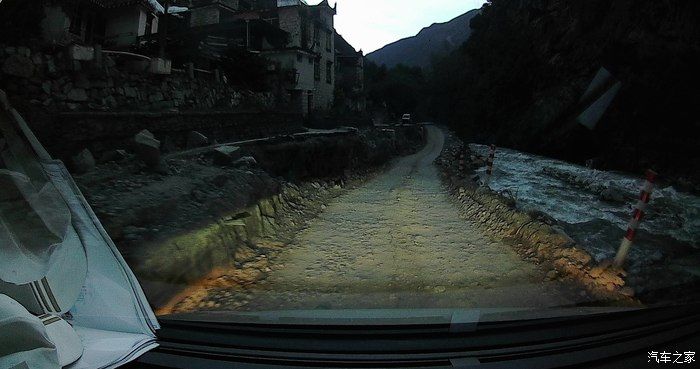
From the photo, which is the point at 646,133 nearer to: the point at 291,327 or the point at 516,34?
the point at 516,34

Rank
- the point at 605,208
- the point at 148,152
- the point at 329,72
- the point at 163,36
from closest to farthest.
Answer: the point at 148,152 → the point at 605,208 → the point at 163,36 → the point at 329,72

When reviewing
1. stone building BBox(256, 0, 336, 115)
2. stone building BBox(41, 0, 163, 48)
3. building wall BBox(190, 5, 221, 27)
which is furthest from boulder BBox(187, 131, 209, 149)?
stone building BBox(256, 0, 336, 115)

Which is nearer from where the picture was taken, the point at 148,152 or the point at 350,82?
the point at 148,152

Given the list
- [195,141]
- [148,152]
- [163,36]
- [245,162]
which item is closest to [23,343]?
[148,152]

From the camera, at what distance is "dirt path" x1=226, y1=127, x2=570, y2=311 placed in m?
2.65

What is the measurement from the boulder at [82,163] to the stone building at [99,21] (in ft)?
10.6

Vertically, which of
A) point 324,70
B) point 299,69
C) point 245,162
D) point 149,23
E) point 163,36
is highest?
point 324,70

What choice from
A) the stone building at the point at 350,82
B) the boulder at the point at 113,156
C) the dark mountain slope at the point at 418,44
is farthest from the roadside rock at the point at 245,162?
the dark mountain slope at the point at 418,44

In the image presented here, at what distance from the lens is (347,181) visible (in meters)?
9.53

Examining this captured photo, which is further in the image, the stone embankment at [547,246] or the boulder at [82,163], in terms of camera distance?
the boulder at [82,163]

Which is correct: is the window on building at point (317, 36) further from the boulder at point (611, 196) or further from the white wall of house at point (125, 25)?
the boulder at point (611, 196)

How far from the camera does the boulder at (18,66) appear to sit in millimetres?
5223

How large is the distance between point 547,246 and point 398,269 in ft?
5.84

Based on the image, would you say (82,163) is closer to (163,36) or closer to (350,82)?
(163,36)
